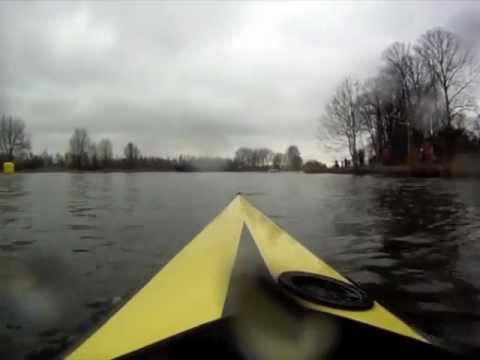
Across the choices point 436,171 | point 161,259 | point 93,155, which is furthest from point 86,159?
point 436,171

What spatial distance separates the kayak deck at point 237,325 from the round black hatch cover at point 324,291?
4 centimetres

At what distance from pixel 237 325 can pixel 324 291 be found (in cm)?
60

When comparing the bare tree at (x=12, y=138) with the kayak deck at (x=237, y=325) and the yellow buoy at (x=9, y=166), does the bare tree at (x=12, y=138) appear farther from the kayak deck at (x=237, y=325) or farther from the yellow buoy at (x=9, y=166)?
the kayak deck at (x=237, y=325)

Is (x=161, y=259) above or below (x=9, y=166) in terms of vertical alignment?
below

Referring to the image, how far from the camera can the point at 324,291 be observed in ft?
5.56

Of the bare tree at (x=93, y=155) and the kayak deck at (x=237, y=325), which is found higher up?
the bare tree at (x=93, y=155)

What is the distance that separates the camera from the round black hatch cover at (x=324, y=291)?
4.62ft

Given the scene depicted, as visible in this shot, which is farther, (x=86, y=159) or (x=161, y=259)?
(x=86, y=159)

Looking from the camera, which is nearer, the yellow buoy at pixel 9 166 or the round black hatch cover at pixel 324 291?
the round black hatch cover at pixel 324 291

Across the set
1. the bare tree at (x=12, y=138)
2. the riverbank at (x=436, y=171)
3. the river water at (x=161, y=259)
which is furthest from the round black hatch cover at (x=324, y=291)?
the riverbank at (x=436, y=171)

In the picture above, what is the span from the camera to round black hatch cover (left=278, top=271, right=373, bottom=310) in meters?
1.41

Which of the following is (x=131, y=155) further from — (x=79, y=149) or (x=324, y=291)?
(x=324, y=291)

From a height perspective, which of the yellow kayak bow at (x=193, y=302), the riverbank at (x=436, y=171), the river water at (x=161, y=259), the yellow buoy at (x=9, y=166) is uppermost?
the yellow buoy at (x=9, y=166)

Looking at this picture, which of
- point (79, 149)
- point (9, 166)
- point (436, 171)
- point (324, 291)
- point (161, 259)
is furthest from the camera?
point (436, 171)
